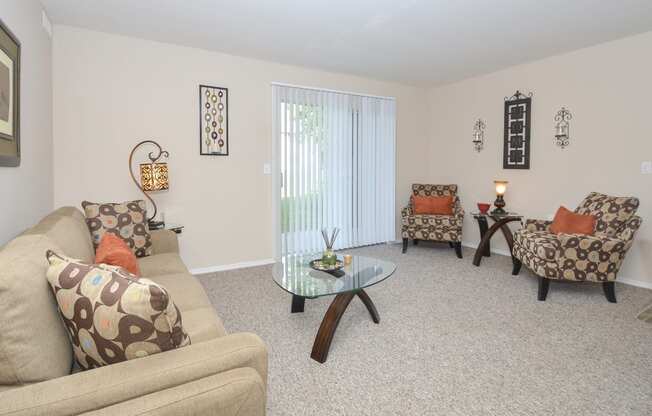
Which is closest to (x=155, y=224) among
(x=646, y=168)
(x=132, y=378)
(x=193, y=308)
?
(x=193, y=308)

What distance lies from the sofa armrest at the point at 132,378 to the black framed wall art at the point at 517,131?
4517mm

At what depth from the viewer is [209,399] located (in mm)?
978

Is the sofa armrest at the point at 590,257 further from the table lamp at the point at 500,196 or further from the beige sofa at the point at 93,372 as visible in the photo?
the beige sofa at the point at 93,372

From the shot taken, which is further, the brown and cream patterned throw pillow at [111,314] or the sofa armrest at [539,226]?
the sofa armrest at [539,226]

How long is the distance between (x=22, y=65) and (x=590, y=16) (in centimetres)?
434

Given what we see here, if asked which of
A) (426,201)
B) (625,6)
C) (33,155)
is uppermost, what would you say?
(625,6)

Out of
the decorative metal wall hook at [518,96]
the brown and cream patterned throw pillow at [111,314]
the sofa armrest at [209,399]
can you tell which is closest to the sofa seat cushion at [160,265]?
the brown and cream patterned throw pillow at [111,314]

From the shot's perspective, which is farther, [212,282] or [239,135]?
[239,135]

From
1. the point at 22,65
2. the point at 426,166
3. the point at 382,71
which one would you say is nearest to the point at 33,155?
the point at 22,65

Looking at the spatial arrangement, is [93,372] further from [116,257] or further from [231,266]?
[231,266]

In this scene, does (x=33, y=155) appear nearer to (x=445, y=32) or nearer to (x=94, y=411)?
(x=94, y=411)

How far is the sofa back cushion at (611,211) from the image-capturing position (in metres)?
3.30

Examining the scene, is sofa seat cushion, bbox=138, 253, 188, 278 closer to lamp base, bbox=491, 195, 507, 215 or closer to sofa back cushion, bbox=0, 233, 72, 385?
sofa back cushion, bbox=0, 233, 72, 385

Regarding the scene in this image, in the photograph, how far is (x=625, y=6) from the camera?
2.92 m
